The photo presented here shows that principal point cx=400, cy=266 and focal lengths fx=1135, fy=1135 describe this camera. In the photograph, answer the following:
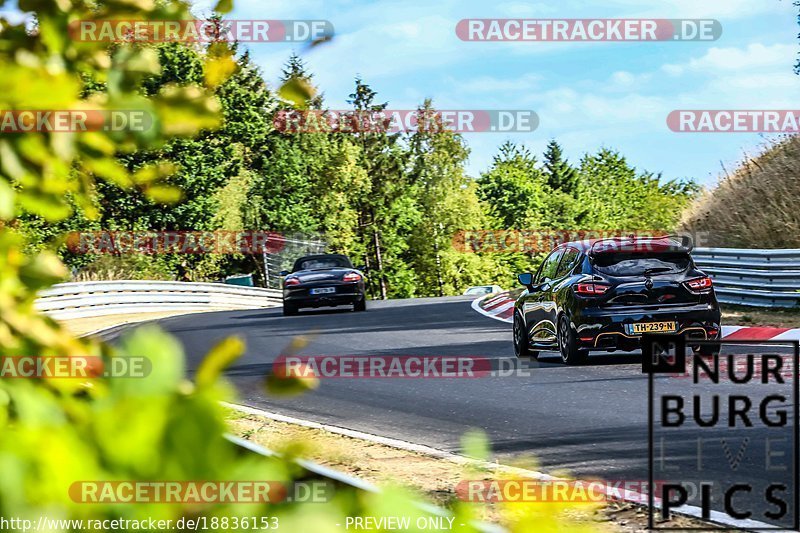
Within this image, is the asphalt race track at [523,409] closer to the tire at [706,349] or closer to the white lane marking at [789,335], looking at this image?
the tire at [706,349]

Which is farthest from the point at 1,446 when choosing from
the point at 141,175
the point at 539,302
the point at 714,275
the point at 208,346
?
the point at 714,275

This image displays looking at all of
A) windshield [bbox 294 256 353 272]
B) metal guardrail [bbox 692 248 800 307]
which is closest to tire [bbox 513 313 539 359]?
metal guardrail [bbox 692 248 800 307]

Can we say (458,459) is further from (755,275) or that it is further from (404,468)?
(755,275)

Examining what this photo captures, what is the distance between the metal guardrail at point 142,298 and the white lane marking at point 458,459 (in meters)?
18.5

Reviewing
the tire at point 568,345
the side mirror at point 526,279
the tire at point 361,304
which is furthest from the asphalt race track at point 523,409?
the tire at point 361,304

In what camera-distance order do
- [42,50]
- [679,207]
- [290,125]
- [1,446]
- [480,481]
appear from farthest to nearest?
[290,125]
[679,207]
[480,481]
[42,50]
[1,446]

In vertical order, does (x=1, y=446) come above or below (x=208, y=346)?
above

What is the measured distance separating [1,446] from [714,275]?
75.2ft

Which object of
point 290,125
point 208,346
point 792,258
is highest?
point 290,125

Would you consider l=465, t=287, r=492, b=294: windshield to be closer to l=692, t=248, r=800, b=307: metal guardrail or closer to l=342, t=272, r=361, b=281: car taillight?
l=342, t=272, r=361, b=281: car taillight

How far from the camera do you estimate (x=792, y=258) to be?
20203 millimetres

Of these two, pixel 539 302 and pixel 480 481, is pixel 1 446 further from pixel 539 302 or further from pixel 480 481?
pixel 539 302

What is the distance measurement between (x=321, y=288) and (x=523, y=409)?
17941 millimetres

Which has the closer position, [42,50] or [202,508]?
[202,508]
